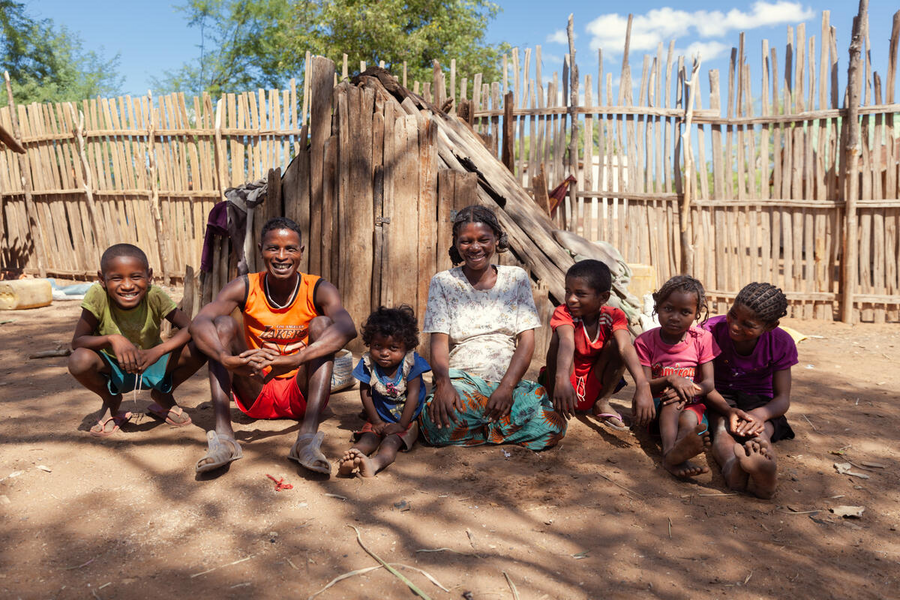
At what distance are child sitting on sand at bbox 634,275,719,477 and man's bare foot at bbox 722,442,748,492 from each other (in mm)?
107

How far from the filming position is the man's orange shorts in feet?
11.3

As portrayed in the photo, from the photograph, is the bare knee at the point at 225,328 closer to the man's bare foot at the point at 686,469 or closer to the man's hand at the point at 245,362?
the man's hand at the point at 245,362

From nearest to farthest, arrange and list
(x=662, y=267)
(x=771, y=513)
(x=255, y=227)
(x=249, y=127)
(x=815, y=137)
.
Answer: (x=771, y=513), (x=255, y=227), (x=815, y=137), (x=662, y=267), (x=249, y=127)

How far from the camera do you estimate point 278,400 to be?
346 centimetres

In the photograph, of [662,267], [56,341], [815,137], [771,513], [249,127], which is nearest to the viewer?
[771,513]

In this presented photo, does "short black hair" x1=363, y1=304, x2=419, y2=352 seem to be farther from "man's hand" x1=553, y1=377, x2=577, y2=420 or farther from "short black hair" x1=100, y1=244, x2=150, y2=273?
"short black hair" x1=100, y1=244, x2=150, y2=273

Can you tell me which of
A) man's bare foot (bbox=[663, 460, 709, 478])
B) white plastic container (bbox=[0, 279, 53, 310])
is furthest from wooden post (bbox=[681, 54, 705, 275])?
white plastic container (bbox=[0, 279, 53, 310])

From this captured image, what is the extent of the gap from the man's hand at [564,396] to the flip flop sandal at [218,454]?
5.41 ft

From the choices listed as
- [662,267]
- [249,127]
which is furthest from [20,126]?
[662,267]

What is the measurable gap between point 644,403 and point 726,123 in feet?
19.6

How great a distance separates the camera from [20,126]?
10.2 m

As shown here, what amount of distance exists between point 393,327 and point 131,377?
5.22 feet

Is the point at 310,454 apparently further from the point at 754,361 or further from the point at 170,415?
the point at 754,361

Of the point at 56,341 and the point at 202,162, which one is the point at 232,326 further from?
the point at 202,162
